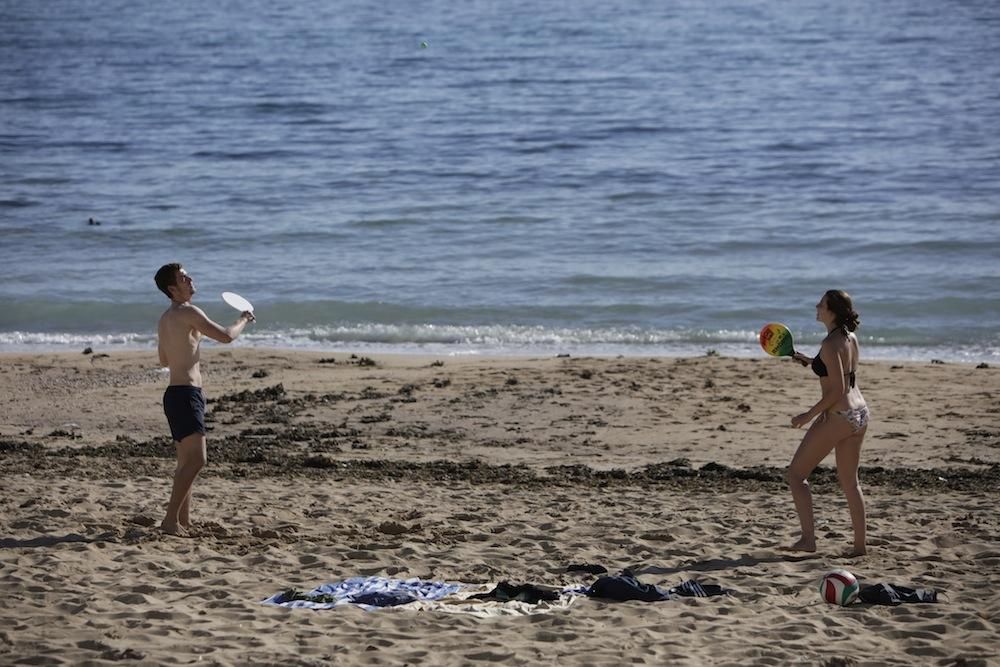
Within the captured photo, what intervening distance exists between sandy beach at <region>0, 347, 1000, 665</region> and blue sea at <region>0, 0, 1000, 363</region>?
3.03m

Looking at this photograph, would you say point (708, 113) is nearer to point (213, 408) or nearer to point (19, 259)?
Result: point (19, 259)

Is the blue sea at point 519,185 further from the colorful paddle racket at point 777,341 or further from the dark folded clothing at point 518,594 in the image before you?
the dark folded clothing at point 518,594

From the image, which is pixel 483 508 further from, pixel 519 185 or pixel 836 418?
pixel 519 185

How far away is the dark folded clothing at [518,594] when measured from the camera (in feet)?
22.1

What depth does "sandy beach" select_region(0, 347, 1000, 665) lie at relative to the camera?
20.2 feet

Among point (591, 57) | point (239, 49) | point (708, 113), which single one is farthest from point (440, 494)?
point (239, 49)

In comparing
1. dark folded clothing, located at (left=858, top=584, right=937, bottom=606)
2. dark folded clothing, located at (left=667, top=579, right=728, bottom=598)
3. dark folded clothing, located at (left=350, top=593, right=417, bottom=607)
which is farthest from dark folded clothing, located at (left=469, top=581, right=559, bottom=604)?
dark folded clothing, located at (left=858, top=584, right=937, bottom=606)

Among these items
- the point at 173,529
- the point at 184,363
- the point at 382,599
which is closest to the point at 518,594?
the point at 382,599

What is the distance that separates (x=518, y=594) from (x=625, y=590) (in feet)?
1.81

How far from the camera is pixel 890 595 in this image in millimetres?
6633

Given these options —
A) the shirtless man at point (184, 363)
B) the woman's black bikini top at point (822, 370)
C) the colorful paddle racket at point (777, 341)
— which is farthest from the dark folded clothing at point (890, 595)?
the shirtless man at point (184, 363)

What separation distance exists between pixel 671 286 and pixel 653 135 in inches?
556

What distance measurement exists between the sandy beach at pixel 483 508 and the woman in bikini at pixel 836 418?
0.25m

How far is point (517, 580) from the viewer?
7.14 metres
